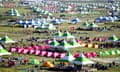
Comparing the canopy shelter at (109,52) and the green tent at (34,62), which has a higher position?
the green tent at (34,62)

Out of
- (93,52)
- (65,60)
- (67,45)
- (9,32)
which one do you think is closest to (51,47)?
(67,45)

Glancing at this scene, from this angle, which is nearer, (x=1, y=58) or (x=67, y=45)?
(x=1, y=58)

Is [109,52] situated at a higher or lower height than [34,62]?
lower

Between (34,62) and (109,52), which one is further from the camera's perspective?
(109,52)

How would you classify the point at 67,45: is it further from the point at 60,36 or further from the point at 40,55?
the point at 60,36

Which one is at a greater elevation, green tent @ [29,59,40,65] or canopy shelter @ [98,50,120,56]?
green tent @ [29,59,40,65]

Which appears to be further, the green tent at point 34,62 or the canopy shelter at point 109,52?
the canopy shelter at point 109,52

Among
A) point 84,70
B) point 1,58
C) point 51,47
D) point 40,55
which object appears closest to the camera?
point 84,70

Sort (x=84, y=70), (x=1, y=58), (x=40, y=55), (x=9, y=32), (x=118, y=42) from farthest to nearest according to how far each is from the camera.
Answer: (x=9, y=32), (x=118, y=42), (x=40, y=55), (x=1, y=58), (x=84, y=70)

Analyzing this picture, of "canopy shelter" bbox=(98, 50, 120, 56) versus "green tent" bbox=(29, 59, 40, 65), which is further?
"canopy shelter" bbox=(98, 50, 120, 56)
